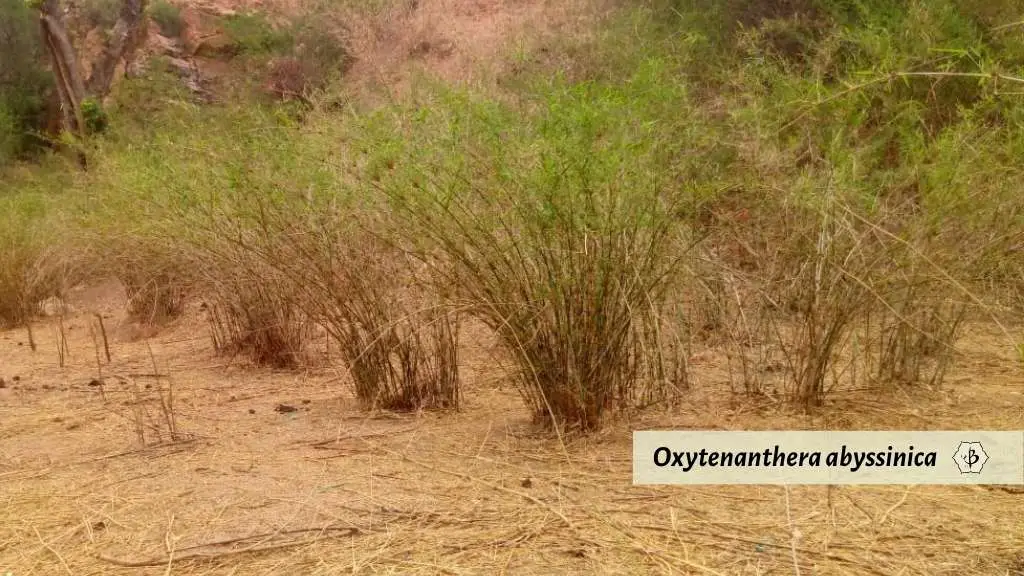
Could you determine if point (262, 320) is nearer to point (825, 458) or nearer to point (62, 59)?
point (825, 458)

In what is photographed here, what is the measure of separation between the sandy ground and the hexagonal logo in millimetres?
121

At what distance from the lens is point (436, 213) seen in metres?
3.62

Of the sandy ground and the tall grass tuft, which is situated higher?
the tall grass tuft

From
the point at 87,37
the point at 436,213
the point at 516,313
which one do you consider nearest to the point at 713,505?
the point at 516,313

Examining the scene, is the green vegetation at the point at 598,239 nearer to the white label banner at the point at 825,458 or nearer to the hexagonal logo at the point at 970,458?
the white label banner at the point at 825,458

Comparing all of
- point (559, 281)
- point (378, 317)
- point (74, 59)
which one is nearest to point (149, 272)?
point (378, 317)

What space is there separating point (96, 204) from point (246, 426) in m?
4.64

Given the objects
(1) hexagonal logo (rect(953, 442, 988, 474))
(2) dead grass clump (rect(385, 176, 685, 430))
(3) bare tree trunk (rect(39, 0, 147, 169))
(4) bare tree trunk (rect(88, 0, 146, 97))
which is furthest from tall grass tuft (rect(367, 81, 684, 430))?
(4) bare tree trunk (rect(88, 0, 146, 97))

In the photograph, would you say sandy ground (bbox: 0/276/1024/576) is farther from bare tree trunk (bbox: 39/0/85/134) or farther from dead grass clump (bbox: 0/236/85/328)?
bare tree trunk (bbox: 39/0/85/134)

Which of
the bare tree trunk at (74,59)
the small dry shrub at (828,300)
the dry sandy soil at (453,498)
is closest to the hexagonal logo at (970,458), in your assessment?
the dry sandy soil at (453,498)

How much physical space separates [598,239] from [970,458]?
1435 millimetres

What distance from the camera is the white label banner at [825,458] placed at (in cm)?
302

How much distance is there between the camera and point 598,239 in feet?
11.2

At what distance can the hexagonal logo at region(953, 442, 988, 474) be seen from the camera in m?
3.04
